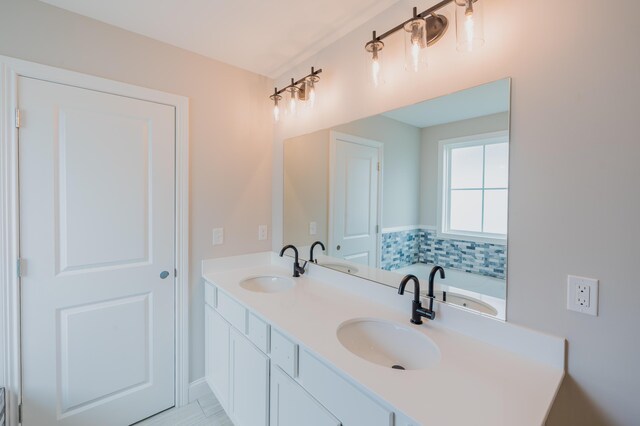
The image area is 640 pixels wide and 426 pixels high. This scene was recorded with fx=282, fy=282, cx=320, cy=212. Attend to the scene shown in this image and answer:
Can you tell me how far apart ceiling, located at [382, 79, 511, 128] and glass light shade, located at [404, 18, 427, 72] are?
184 mm

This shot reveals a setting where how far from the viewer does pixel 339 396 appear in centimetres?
98

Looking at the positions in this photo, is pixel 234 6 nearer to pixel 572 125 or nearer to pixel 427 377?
pixel 572 125

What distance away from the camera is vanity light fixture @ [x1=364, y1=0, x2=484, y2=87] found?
1134mm

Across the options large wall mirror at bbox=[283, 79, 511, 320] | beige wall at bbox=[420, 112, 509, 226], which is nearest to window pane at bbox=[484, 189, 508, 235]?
large wall mirror at bbox=[283, 79, 511, 320]

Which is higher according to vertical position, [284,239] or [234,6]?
[234,6]

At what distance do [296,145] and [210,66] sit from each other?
33.0 inches

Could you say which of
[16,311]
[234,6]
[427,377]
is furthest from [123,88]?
[427,377]

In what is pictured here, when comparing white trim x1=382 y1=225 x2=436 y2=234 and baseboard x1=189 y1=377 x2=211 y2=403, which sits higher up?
white trim x1=382 y1=225 x2=436 y2=234

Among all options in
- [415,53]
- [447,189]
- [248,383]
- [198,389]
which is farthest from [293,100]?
Answer: [198,389]

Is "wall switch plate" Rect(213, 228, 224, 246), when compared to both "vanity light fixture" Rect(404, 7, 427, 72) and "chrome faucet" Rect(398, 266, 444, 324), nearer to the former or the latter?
"chrome faucet" Rect(398, 266, 444, 324)

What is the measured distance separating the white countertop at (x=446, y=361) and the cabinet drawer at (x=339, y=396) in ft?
0.17

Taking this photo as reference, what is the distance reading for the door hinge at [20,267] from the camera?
4.81 ft

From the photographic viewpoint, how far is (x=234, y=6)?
1.53 meters

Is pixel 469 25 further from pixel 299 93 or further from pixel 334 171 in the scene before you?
pixel 299 93
